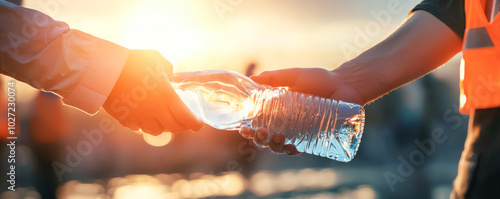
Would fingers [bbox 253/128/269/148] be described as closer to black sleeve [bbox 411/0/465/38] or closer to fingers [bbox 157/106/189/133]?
fingers [bbox 157/106/189/133]

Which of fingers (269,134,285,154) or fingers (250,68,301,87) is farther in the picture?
fingers (250,68,301,87)

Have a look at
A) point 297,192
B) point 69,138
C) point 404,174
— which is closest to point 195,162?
point 297,192

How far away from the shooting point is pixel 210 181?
9812 millimetres

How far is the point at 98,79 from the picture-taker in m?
2.47

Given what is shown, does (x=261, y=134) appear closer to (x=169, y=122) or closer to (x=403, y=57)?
(x=169, y=122)

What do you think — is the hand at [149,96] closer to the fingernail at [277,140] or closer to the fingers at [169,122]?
the fingers at [169,122]

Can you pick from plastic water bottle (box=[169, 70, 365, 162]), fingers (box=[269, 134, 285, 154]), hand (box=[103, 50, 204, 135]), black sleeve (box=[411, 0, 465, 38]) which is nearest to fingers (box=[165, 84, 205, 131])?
hand (box=[103, 50, 204, 135])

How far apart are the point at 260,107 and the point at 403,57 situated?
28.8 inches

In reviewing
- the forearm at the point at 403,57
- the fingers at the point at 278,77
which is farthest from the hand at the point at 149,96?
the forearm at the point at 403,57

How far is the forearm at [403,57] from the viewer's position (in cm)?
245

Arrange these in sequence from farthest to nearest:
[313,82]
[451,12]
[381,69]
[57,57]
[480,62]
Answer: [313,82] → [381,69] → [57,57] → [451,12] → [480,62]

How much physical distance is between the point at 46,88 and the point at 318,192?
248 inches

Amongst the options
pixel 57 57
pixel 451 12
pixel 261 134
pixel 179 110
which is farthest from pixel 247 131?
pixel 451 12

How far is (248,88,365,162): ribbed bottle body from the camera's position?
262 centimetres
